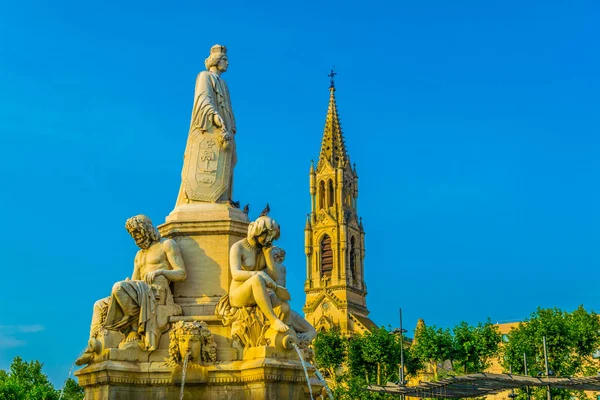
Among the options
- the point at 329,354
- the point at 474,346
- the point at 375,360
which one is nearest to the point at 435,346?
the point at 474,346

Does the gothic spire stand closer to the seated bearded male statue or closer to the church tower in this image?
the church tower

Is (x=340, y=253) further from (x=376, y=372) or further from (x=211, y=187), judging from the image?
(x=211, y=187)

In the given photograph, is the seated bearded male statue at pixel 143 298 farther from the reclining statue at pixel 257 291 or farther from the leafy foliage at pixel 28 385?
the leafy foliage at pixel 28 385

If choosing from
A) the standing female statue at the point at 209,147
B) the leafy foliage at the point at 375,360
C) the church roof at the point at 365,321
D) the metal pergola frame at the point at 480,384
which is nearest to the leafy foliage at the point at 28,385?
the metal pergola frame at the point at 480,384

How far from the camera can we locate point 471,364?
52188 mm

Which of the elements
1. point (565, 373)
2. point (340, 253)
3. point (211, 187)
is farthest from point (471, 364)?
point (340, 253)

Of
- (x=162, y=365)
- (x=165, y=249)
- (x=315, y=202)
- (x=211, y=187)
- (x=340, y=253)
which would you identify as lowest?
(x=162, y=365)

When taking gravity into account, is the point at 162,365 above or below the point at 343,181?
below

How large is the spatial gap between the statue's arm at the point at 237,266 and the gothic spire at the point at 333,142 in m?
108

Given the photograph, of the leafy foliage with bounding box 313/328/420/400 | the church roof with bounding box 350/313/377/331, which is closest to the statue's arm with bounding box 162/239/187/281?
the leafy foliage with bounding box 313/328/420/400

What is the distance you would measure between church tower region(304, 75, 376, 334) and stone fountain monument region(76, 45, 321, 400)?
9878 centimetres

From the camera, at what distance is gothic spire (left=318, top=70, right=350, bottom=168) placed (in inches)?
4801

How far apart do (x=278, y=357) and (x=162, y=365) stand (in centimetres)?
182

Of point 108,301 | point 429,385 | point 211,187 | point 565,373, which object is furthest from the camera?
point 565,373
